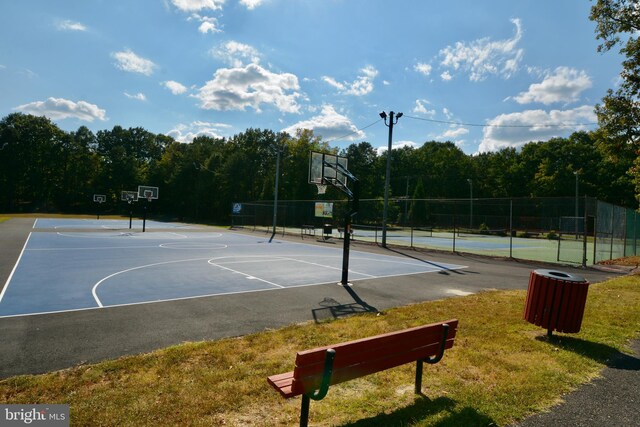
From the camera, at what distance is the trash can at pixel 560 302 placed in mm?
6250

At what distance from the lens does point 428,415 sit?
395 cm

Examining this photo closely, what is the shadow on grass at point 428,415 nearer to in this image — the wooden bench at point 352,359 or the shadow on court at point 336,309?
the wooden bench at point 352,359

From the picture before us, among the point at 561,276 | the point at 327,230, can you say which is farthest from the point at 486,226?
the point at 561,276

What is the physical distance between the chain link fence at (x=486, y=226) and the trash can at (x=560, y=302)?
12.3 metres

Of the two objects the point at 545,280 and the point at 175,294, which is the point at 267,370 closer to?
the point at 545,280

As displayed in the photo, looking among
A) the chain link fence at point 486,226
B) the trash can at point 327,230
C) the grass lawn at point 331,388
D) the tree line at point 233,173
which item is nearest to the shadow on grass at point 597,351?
the grass lawn at point 331,388

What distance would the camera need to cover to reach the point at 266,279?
12078 mm

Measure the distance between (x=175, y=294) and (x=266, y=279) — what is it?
10.2 feet

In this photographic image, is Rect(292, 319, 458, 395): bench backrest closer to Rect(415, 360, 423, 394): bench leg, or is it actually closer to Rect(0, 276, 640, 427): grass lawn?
Rect(415, 360, 423, 394): bench leg

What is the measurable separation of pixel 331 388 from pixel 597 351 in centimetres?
451

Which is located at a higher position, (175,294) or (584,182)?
(584,182)

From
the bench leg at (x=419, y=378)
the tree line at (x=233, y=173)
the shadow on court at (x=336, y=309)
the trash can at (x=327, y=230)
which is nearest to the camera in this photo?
the bench leg at (x=419, y=378)

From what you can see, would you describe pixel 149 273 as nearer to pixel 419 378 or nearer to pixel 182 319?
pixel 182 319

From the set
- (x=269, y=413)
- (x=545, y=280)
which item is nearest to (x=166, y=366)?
(x=269, y=413)
